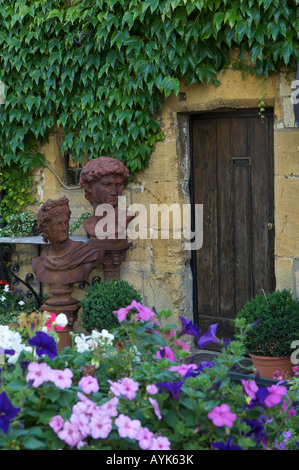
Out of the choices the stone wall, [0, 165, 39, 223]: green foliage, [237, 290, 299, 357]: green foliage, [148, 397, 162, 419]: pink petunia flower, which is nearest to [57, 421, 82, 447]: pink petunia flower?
[148, 397, 162, 419]: pink petunia flower

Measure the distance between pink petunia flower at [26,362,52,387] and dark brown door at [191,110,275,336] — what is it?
3699mm

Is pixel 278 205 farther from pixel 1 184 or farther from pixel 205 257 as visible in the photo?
pixel 1 184

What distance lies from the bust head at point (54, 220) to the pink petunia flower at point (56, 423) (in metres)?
3.59

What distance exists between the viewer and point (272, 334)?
4.42 metres

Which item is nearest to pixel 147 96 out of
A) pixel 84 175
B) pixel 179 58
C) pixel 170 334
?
pixel 179 58

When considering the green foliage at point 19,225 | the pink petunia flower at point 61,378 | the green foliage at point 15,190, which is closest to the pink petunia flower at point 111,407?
the pink petunia flower at point 61,378

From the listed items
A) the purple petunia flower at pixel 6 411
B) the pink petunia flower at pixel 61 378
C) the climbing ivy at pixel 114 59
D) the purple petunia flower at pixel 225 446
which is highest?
the climbing ivy at pixel 114 59

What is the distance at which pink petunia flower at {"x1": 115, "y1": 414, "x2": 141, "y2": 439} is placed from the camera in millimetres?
1706

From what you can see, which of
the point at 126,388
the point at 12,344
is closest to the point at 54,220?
the point at 12,344

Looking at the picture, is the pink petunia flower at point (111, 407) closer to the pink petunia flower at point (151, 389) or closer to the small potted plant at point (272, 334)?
the pink petunia flower at point (151, 389)

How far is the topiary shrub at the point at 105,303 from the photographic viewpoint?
4.94m

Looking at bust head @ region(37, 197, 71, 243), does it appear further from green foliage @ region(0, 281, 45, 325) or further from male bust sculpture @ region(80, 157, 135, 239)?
green foliage @ region(0, 281, 45, 325)

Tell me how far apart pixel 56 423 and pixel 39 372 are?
15 cm

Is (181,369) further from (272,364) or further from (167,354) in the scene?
(272,364)
